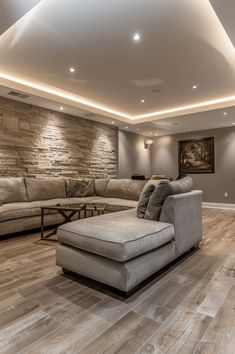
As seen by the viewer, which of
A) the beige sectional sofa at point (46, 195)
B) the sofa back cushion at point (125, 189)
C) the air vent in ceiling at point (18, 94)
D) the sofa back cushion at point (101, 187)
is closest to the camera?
the beige sectional sofa at point (46, 195)

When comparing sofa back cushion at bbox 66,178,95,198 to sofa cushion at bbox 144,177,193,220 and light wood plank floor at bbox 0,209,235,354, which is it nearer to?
light wood plank floor at bbox 0,209,235,354

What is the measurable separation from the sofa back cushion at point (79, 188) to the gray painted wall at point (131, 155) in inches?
65.2

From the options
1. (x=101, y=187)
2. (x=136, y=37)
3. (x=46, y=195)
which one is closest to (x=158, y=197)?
(x=136, y=37)

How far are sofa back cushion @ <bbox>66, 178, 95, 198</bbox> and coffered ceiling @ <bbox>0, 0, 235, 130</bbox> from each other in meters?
1.58

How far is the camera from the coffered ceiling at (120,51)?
7.18ft

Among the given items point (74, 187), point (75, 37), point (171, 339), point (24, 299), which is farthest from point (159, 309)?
point (74, 187)

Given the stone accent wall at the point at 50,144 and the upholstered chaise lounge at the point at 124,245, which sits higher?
the stone accent wall at the point at 50,144

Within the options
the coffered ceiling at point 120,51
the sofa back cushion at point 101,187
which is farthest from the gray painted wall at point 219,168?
the sofa back cushion at point 101,187

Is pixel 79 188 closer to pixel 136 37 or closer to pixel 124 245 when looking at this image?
pixel 136 37

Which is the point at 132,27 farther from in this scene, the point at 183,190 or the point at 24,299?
the point at 24,299

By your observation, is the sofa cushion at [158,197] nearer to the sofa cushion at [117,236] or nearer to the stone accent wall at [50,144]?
the sofa cushion at [117,236]

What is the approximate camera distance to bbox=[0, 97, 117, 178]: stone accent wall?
418 cm

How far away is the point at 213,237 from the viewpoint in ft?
11.2

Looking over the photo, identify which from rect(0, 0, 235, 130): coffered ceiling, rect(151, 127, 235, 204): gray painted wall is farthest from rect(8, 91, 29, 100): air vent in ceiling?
rect(151, 127, 235, 204): gray painted wall
